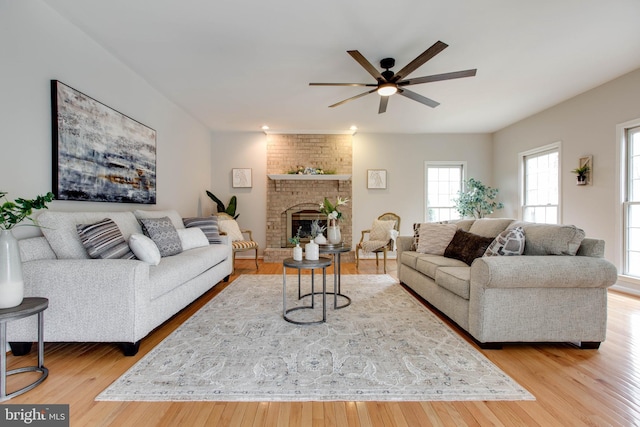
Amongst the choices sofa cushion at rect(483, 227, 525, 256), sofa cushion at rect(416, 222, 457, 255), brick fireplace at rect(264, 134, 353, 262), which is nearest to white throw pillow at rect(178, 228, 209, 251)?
brick fireplace at rect(264, 134, 353, 262)

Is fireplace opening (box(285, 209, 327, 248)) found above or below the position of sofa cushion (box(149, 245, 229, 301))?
above

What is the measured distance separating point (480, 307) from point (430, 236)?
62.7 inches

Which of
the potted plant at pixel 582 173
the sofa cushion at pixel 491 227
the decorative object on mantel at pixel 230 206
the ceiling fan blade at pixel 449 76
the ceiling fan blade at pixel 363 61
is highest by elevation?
the ceiling fan blade at pixel 363 61

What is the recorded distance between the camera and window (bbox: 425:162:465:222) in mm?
6457

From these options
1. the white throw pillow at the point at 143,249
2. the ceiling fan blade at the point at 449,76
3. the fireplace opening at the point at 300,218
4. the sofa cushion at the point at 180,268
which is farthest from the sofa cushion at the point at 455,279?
the fireplace opening at the point at 300,218

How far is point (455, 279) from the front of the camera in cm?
246

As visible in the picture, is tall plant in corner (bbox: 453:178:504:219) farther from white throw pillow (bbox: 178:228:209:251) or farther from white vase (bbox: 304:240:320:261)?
white throw pillow (bbox: 178:228:209:251)

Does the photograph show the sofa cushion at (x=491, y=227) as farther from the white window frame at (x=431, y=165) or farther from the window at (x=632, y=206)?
the white window frame at (x=431, y=165)

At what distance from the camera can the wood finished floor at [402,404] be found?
142 centimetres

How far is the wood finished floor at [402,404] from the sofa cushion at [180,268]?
48 cm

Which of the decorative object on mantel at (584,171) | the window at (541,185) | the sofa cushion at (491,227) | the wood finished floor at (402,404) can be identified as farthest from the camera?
the window at (541,185)

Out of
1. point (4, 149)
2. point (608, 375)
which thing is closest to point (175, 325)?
point (4, 149)

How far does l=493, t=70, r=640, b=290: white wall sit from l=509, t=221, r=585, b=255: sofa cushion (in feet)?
7.82

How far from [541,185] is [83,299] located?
646cm
